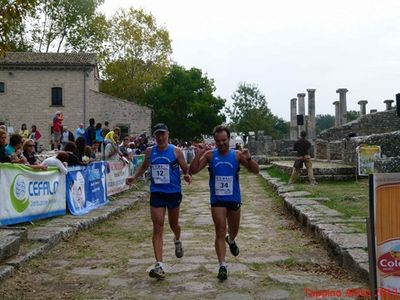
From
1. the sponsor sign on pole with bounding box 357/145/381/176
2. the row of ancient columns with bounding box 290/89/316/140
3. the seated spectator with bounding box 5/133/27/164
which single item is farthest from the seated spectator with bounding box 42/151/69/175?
the row of ancient columns with bounding box 290/89/316/140

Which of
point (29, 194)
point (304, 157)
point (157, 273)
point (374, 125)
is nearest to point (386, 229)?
point (157, 273)

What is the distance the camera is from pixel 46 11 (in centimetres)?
4719

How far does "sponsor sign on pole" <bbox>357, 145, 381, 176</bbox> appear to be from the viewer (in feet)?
48.6

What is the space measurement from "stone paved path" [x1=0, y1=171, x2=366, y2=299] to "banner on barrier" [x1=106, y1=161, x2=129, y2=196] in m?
4.07

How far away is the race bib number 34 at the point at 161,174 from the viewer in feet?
19.5

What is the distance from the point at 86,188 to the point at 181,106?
38863 mm

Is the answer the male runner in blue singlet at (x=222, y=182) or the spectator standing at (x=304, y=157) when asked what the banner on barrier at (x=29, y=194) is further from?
the spectator standing at (x=304, y=157)

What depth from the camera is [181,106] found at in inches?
1959

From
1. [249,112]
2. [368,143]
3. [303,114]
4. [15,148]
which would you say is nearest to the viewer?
[15,148]

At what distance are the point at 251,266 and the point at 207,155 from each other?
152 centimetres

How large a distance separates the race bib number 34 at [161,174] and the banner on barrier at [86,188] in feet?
15.4

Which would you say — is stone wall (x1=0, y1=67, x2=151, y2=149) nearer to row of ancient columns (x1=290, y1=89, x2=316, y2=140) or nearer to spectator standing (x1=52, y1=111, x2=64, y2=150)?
row of ancient columns (x1=290, y1=89, x2=316, y2=140)

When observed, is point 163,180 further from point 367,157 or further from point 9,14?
point 367,157

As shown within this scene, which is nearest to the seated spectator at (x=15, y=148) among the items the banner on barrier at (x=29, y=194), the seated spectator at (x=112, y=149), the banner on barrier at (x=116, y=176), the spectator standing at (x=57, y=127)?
the banner on barrier at (x=29, y=194)
